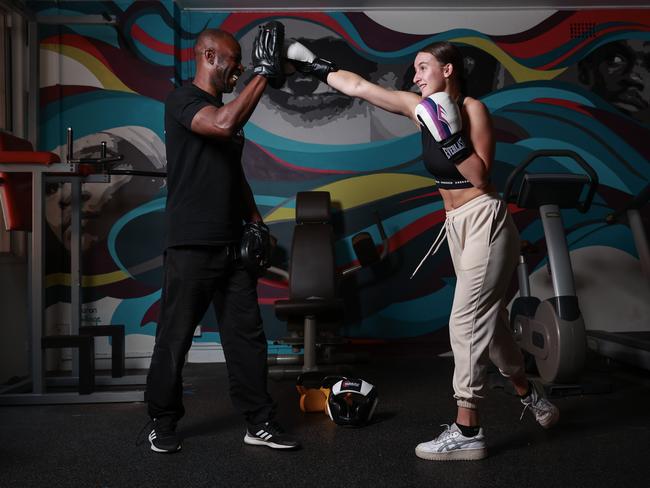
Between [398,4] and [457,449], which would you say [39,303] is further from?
[398,4]

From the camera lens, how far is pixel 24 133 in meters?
4.47

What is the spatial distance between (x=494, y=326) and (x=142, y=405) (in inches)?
82.2

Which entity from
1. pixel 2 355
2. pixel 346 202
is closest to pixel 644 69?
pixel 346 202

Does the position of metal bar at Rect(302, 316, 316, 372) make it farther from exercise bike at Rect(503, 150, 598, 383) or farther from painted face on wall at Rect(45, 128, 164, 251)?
painted face on wall at Rect(45, 128, 164, 251)

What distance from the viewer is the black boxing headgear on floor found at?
2791mm

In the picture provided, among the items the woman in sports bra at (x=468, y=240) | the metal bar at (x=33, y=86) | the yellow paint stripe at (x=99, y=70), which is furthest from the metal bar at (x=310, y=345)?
the metal bar at (x=33, y=86)

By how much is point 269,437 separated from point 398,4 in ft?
12.2

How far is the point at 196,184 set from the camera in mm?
2473

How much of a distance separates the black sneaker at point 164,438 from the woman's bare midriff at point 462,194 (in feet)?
5.08

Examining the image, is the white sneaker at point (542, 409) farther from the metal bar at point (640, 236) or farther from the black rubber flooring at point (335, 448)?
the metal bar at point (640, 236)

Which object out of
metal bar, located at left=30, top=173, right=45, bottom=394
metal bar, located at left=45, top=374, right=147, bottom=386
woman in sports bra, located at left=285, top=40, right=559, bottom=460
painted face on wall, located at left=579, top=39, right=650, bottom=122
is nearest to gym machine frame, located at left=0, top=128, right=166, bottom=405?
metal bar, located at left=30, top=173, right=45, bottom=394

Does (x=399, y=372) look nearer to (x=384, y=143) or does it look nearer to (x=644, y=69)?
(x=384, y=143)

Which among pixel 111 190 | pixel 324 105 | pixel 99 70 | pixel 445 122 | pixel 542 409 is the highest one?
pixel 99 70

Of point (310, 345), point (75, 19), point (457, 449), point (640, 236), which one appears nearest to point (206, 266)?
point (457, 449)
